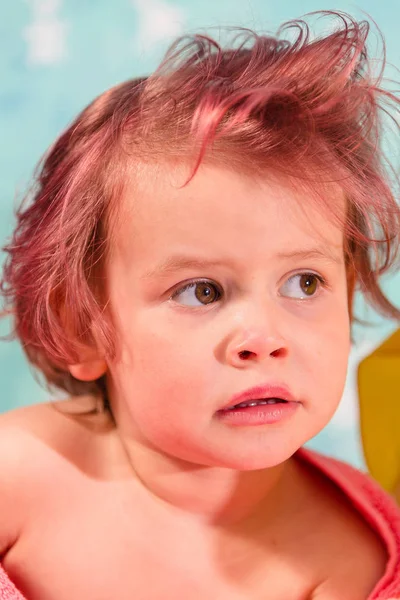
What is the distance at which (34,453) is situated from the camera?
103 centimetres

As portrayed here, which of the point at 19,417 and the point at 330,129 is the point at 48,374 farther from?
the point at 330,129

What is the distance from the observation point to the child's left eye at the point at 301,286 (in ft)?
3.03

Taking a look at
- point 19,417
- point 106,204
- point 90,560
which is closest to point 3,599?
point 90,560

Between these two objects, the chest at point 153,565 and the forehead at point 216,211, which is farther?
the chest at point 153,565

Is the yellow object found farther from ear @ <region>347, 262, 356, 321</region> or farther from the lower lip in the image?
the lower lip

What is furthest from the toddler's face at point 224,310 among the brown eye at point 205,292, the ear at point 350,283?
the ear at point 350,283

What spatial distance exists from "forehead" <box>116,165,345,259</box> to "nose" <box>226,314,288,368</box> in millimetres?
73

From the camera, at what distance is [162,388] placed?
35.9 inches

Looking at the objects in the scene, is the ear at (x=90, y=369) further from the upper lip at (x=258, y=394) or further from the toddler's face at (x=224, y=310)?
the upper lip at (x=258, y=394)

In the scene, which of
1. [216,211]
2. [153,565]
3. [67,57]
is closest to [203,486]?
[153,565]

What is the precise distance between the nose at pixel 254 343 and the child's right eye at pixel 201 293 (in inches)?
1.9

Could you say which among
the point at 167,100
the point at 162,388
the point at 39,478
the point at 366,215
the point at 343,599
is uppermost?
the point at 167,100

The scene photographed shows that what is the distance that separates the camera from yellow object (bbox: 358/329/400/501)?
49.1 inches

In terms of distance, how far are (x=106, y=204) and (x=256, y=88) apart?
0.63ft
